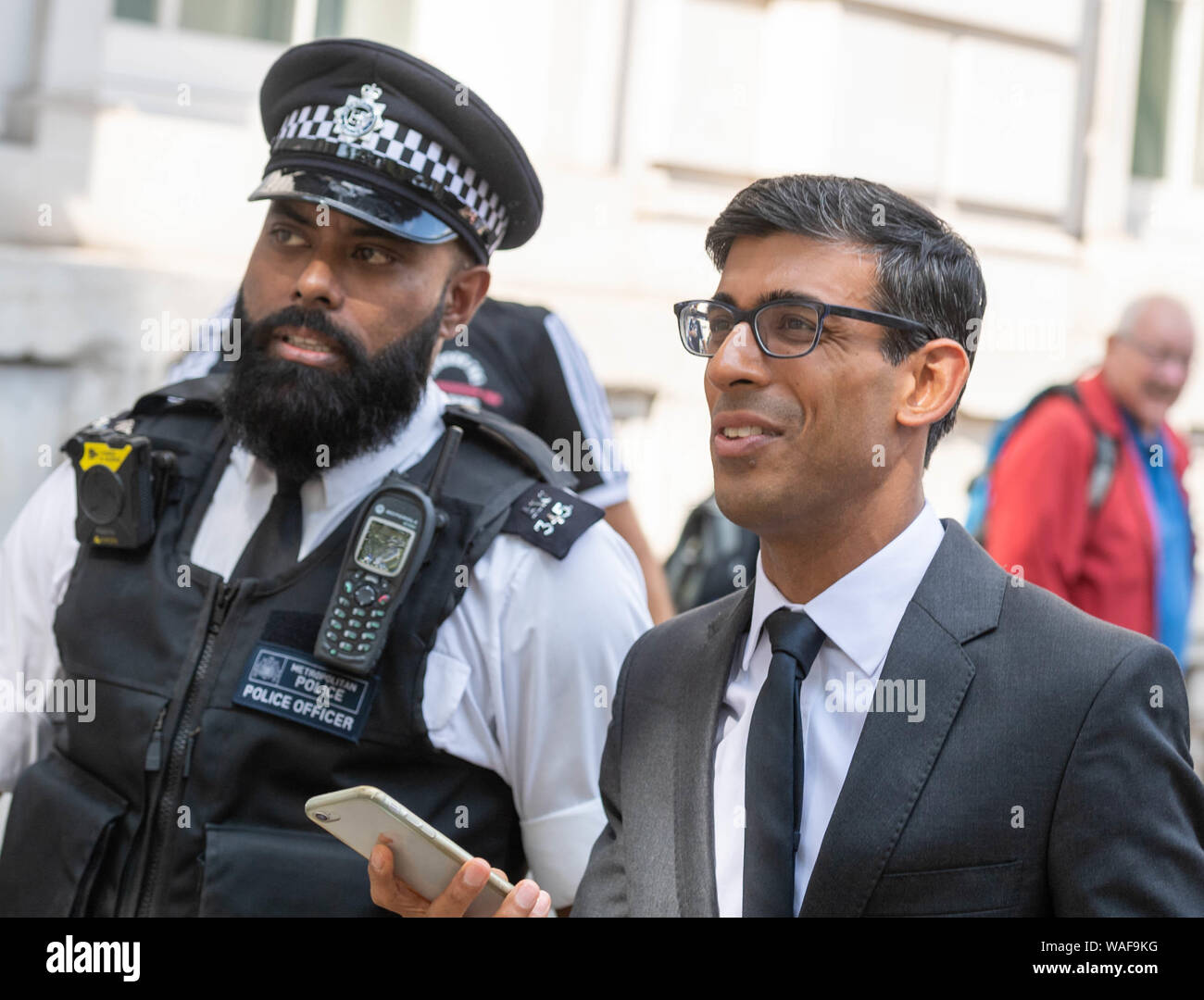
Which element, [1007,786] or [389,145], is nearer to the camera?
[1007,786]

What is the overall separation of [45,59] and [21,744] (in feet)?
11.4

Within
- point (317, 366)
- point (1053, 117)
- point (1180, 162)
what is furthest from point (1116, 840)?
point (1180, 162)

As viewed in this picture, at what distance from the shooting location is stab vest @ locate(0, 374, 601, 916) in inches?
87.7

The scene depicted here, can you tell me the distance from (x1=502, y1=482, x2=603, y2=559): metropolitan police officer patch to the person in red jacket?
6.85 feet

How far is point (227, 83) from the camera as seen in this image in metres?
5.51

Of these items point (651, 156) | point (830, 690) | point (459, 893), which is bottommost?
point (459, 893)

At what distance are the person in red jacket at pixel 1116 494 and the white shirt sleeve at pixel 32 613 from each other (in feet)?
8.74

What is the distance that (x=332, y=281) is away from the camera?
2395 millimetres

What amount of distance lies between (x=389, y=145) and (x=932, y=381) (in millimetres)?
1059

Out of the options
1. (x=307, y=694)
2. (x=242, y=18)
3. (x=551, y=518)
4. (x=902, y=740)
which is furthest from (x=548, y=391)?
(x=242, y=18)

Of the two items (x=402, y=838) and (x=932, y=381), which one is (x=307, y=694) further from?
(x=932, y=381)

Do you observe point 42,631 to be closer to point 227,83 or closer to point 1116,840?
point 1116,840

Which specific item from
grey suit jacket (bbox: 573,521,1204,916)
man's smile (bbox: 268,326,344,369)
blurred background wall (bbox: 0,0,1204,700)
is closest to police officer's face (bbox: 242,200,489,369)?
man's smile (bbox: 268,326,344,369)

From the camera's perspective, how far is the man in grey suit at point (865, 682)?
67.3 inches
